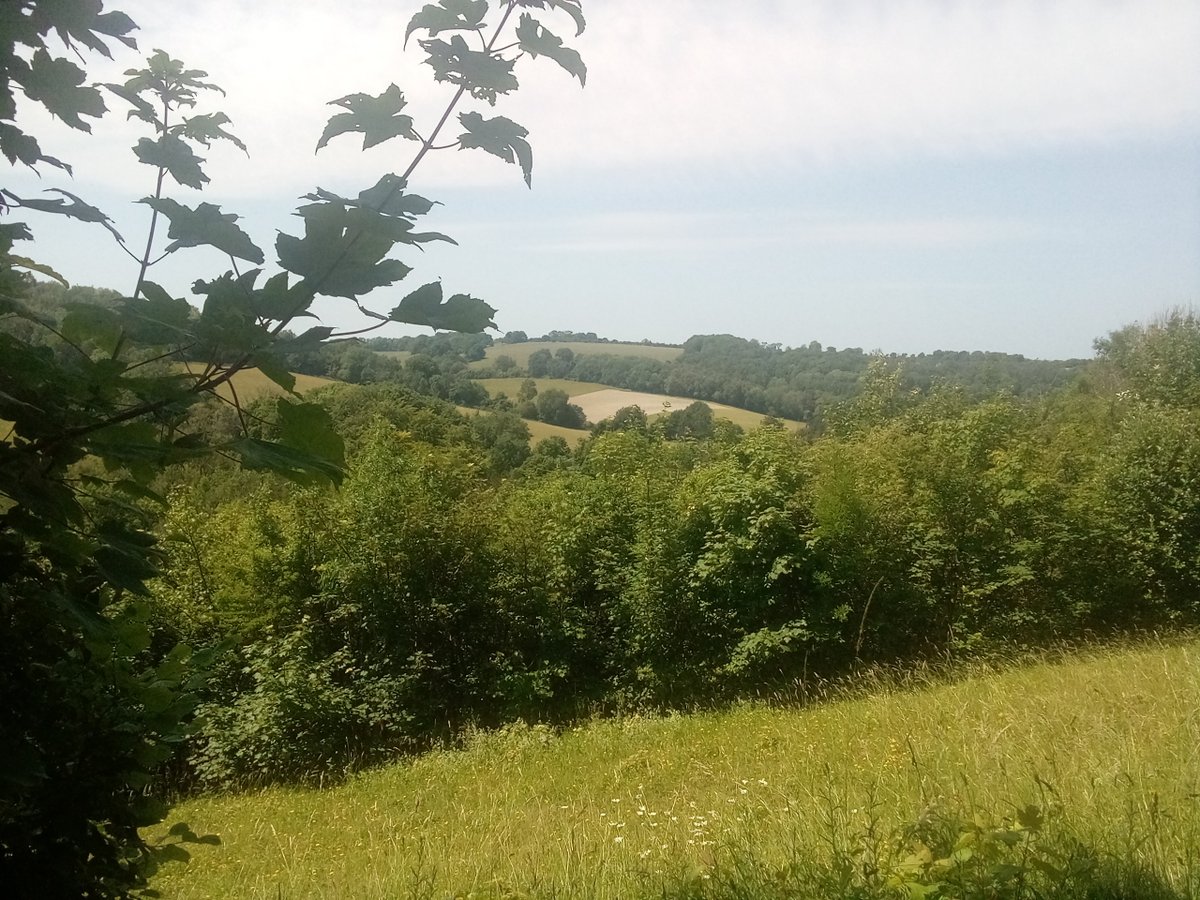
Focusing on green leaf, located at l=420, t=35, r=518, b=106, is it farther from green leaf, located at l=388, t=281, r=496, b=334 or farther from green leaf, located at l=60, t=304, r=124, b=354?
green leaf, located at l=60, t=304, r=124, b=354

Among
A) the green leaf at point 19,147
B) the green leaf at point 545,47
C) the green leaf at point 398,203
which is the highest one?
the green leaf at point 545,47

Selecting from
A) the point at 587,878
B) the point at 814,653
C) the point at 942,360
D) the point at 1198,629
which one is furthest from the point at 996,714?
the point at 942,360

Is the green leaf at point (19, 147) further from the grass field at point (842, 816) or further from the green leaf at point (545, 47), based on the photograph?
the grass field at point (842, 816)

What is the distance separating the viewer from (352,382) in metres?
2.49

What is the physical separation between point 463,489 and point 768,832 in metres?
14.9

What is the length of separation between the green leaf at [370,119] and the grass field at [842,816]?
242 cm

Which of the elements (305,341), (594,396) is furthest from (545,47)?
(594,396)

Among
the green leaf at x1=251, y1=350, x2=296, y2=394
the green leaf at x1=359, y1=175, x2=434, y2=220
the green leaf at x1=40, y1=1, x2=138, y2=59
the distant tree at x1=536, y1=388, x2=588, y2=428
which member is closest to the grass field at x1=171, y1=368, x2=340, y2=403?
the green leaf at x1=251, y1=350, x2=296, y2=394

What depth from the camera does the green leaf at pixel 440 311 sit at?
1.16 meters

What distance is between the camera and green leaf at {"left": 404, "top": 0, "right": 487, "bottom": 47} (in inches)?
51.2

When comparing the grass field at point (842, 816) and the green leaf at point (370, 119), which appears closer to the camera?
the green leaf at point (370, 119)

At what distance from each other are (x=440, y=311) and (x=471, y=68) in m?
0.47

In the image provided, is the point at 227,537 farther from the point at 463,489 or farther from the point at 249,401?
the point at 249,401

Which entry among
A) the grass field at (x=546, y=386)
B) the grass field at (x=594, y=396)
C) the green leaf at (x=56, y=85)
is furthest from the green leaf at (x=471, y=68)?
the grass field at (x=594, y=396)
